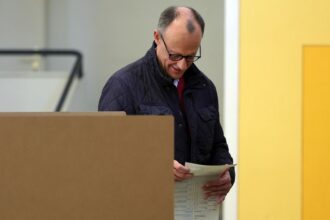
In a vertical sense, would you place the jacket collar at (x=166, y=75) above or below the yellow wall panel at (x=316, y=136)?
above

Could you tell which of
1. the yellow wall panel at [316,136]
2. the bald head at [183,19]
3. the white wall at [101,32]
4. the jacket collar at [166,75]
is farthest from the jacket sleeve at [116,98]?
the white wall at [101,32]

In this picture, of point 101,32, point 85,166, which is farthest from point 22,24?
point 85,166

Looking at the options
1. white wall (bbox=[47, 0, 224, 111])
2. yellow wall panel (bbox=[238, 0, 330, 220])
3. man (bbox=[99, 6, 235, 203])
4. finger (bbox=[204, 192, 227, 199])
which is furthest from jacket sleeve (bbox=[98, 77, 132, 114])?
white wall (bbox=[47, 0, 224, 111])

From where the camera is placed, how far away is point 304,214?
9.94ft

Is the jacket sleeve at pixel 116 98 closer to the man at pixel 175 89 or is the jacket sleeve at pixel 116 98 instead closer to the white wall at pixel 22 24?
the man at pixel 175 89

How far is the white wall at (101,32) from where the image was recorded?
4582 mm

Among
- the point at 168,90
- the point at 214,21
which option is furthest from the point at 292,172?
the point at 214,21

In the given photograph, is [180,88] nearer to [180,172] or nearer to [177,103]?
[177,103]

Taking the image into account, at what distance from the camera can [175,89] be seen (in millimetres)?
1801

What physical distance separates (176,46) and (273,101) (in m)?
1.41

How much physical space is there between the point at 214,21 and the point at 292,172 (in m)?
1.79

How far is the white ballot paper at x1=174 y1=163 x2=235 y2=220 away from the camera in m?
1.46

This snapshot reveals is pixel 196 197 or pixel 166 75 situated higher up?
pixel 166 75

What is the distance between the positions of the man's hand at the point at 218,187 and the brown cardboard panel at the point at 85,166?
0.59m
